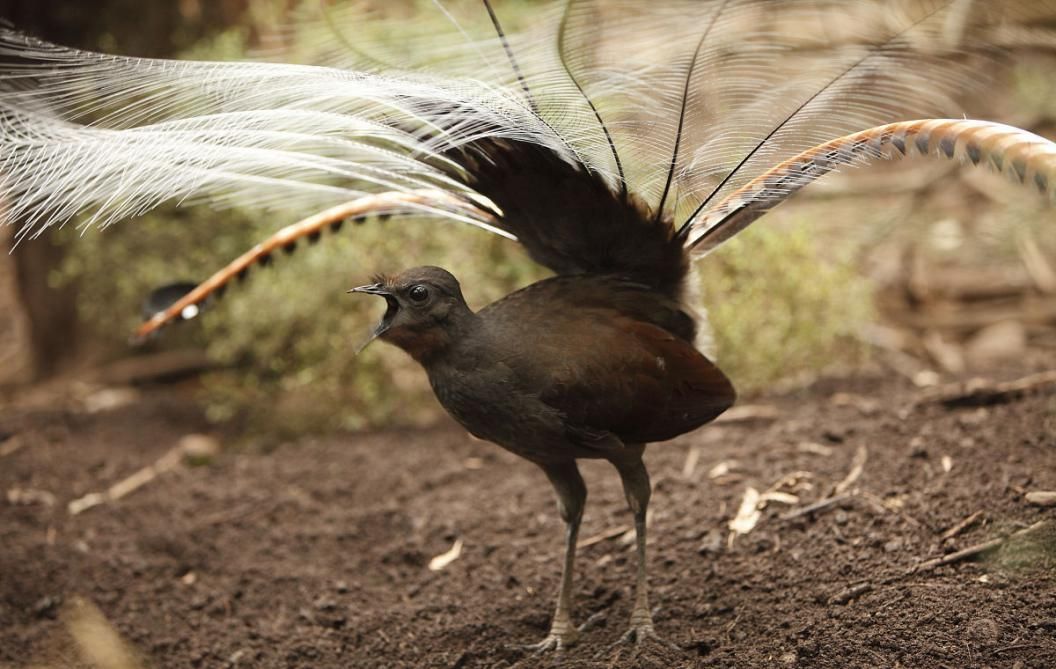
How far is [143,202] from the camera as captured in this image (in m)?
2.63

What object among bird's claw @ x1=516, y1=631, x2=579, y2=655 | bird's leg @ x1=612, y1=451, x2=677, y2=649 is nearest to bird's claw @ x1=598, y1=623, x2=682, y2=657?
bird's leg @ x1=612, y1=451, x2=677, y2=649

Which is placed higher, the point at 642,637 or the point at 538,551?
the point at 642,637

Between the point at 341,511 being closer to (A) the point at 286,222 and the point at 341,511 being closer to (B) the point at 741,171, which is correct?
(A) the point at 286,222

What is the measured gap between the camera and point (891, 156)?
2402 mm

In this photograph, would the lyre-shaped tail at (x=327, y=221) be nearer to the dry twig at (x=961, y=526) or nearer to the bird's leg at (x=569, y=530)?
the bird's leg at (x=569, y=530)

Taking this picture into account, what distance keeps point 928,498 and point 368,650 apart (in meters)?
1.75

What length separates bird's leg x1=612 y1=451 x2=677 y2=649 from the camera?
2.83 meters

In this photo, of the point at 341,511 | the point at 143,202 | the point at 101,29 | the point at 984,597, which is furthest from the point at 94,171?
the point at 101,29

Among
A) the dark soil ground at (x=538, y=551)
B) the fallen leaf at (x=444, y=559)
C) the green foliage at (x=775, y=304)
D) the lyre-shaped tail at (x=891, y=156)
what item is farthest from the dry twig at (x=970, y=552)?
the green foliage at (x=775, y=304)

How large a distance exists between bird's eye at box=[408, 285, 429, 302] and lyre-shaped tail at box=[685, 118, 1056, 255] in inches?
30.0

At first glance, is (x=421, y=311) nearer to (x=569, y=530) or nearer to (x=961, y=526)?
(x=569, y=530)

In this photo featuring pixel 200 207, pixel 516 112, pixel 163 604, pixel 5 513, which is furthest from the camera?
pixel 200 207

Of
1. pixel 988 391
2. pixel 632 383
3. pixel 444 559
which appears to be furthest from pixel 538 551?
pixel 988 391

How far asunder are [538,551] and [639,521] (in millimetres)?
733
